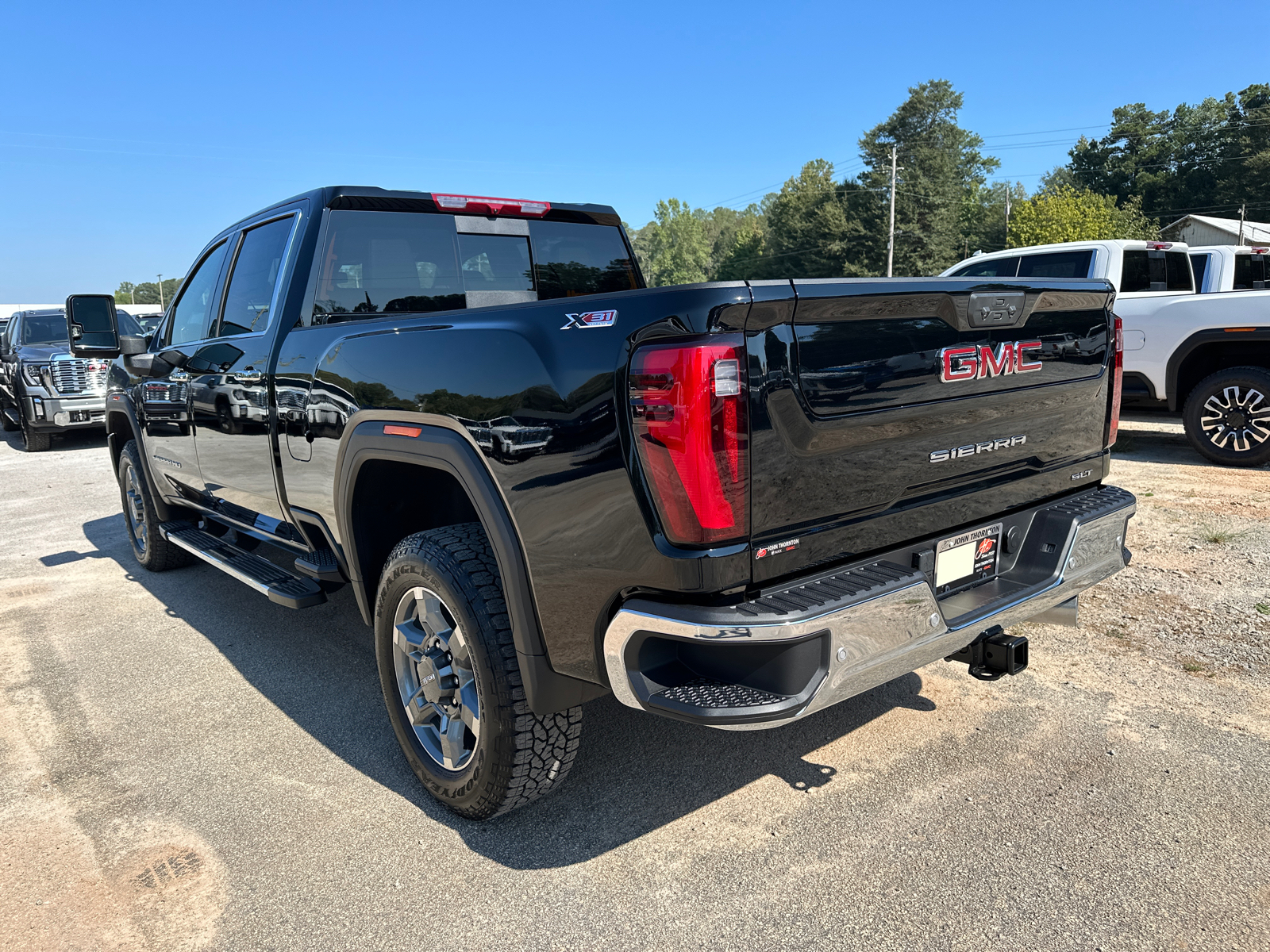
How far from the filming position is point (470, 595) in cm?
247

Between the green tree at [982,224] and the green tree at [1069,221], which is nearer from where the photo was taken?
the green tree at [1069,221]

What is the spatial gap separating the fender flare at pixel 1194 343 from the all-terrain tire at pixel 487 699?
23.4 feet

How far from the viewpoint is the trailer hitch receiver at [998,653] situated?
2572 millimetres

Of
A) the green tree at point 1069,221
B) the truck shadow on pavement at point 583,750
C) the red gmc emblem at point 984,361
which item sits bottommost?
the truck shadow on pavement at point 583,750

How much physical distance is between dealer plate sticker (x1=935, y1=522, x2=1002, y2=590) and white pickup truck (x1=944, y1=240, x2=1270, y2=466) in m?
4.79

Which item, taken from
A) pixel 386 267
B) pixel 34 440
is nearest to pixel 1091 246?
pixel 386 267

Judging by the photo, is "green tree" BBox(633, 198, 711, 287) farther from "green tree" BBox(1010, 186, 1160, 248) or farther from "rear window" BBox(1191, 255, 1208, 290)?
"rear window" BBox(1191, 255, 1208, 290)

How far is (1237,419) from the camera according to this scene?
7.30 metres

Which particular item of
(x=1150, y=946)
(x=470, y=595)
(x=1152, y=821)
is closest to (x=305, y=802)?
(x=470, y=595)

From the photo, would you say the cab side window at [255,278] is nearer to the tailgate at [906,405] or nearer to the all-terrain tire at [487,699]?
the all-terrain tire at [487,699]

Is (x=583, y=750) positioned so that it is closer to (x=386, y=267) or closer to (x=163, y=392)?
(x=386, y=267)

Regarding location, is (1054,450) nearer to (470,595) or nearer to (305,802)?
→ (470,595)

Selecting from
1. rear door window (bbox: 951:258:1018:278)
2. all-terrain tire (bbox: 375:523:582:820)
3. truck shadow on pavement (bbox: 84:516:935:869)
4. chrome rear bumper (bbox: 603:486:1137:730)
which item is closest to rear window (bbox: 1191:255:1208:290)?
rear door window (bbox: 951:258:1018:278)

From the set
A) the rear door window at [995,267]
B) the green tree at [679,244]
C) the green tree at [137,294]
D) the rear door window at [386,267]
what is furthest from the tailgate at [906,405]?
the green tree at [137,294]
